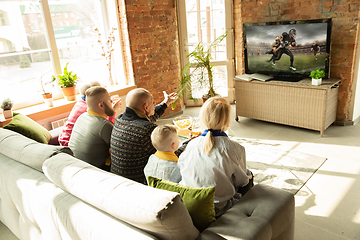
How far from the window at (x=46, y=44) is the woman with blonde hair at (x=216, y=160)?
2.83 m

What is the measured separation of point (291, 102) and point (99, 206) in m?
3.31

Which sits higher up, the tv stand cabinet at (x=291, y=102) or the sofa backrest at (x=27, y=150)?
the sofa backrest at (x=27, y=150)

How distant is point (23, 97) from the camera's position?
380 centimetres

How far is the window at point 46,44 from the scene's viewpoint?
3592 mm

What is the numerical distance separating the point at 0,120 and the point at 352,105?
4.45 m

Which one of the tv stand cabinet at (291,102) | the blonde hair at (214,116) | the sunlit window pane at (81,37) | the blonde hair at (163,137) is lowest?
the tv stand cabinet at (291,102)

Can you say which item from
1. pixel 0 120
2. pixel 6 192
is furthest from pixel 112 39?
pixel 6 192

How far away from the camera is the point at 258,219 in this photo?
1511 millimetres

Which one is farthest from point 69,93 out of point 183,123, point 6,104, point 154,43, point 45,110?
point 183,123

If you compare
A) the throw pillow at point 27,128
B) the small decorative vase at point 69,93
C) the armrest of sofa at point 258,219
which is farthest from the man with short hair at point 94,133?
the small decorative vase at point 69,93

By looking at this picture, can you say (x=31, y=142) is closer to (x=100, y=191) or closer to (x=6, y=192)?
(x=6, y=192)

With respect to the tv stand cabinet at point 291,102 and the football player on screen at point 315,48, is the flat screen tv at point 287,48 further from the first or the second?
the tv stand cabinet at point 291,102

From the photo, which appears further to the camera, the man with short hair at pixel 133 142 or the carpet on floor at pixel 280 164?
the carpet on floor at pixel 280 164

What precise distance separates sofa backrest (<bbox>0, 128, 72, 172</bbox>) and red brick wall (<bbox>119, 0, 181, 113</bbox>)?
2.50 meters
